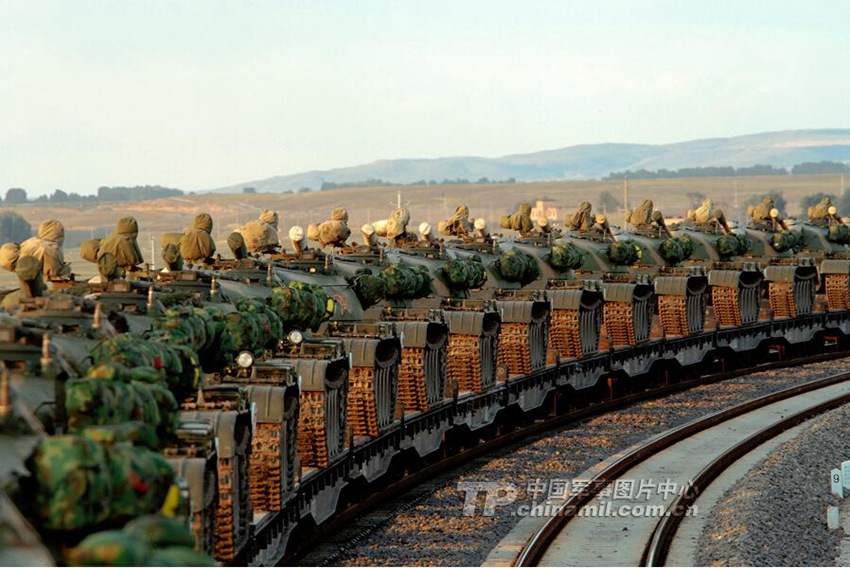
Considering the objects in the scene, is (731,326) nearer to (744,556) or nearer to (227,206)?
(744,556)

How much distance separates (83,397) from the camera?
12.8m

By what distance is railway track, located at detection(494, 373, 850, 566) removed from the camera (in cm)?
2397

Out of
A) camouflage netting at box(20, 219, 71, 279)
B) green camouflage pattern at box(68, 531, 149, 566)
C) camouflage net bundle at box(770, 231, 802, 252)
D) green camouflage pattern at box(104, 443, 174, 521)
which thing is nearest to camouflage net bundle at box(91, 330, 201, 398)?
green camouflage pattern at box(104, 443, 174, 521)

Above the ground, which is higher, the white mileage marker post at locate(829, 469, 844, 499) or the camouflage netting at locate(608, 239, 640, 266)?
the camouflage netting at locate(608, 239, 640, 266)

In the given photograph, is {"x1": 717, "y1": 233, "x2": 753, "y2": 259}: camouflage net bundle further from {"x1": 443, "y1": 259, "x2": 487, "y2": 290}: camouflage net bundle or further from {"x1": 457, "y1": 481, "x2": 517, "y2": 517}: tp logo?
{"x1": 457, "y1": 481, "x2": 517, "y2": 517}: tp logo

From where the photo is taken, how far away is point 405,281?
37.1 m

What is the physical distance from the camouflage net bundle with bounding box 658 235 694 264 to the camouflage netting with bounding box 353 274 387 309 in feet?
80.8

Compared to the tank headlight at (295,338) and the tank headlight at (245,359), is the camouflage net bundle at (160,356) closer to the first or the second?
the tank headlight at (245,359)

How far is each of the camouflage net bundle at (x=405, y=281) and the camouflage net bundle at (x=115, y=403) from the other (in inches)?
889

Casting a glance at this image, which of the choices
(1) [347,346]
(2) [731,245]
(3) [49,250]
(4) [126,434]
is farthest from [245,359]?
(2) [731,245]

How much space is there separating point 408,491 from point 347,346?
121 inches

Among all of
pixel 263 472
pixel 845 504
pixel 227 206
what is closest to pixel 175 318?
pixel 263 472

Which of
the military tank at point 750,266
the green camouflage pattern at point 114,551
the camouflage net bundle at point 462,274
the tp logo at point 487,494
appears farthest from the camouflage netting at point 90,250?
the military tank at point 750,266

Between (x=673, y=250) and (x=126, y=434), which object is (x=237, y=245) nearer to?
(x=126, y=434)
